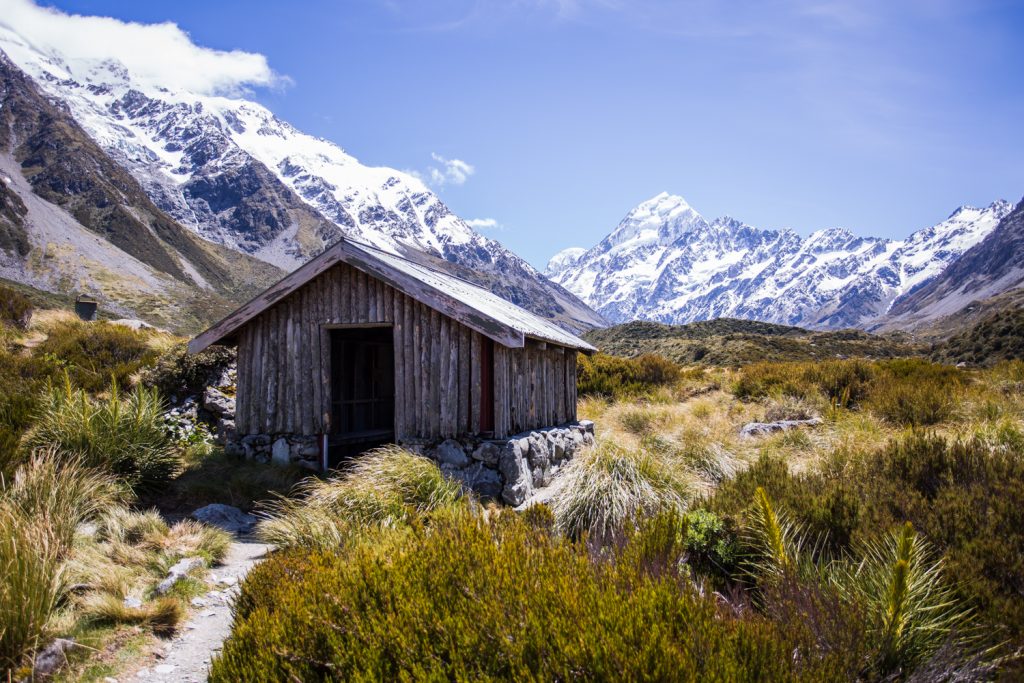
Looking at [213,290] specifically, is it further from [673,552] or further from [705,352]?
[673,552]

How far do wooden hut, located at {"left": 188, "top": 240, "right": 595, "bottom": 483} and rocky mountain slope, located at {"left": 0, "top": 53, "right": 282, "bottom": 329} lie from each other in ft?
259

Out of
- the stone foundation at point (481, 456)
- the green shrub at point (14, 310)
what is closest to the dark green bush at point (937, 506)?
the stone foundation at point (481, 456)

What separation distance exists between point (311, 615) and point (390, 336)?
9.43 m

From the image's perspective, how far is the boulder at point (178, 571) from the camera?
14.9 ft

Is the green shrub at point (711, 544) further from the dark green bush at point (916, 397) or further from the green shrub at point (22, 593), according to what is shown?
the dark green bush at point (916, 397)

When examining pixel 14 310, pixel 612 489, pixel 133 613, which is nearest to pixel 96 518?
pixel 133 613

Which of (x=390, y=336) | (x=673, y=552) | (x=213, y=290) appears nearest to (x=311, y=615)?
(x=673, y=552)

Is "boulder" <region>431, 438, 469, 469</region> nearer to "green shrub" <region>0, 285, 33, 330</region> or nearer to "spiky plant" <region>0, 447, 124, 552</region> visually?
"spiky plant" <region>0, 447, 124, 552</region>

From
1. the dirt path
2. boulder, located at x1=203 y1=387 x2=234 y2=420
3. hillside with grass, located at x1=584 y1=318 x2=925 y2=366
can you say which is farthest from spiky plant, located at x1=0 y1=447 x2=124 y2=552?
hillside with grass, located at x1=584 y1=318 x2=925 y2=366

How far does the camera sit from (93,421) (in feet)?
23.1

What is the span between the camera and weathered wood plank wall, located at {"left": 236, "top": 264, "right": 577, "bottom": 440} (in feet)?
26.5

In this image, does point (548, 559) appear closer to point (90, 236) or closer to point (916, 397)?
point (916, 397)

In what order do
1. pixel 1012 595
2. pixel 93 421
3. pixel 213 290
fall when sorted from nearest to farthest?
pixel 1012 595
pixel 93 421
pixel 213 290

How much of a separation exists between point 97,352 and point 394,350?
332 inches
